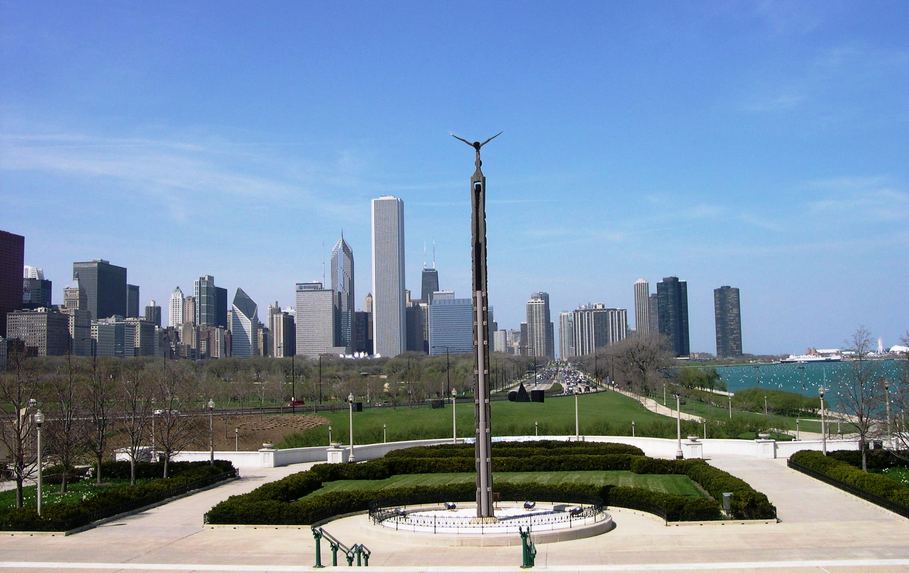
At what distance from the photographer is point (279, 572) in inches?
777

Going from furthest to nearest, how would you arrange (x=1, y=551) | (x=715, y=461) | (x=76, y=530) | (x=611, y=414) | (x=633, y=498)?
(x=611, y=414), (x=715, y=461), (x=633, y=498), (x=76, y=530), (x=1, y=551)

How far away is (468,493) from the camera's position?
31.3m

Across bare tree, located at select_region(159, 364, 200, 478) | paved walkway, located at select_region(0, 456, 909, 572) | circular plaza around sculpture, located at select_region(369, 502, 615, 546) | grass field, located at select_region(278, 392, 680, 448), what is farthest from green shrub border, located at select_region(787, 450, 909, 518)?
bare tree, located at select_region(159, 364, 200, 478)

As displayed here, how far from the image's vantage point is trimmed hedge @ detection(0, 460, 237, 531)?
88.1 feet

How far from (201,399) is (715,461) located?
59386 mm

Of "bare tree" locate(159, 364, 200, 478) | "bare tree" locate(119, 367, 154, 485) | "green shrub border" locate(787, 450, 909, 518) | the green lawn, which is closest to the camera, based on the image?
"green shrub border" locate(787, 450, 909, 518)

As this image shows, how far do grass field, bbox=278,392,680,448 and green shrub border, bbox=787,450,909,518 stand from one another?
17113 mm

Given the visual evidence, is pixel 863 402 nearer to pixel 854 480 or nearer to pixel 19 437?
pixel 854 480

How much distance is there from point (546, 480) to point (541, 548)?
579 inches

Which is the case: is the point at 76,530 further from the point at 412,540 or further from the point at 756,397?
the point at 756,397

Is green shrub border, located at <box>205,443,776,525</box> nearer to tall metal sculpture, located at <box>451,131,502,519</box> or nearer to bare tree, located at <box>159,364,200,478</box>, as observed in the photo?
tall metal sculpture, located at <box>451,131,502,519</box>

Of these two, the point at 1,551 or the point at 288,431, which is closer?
the point at 1,551

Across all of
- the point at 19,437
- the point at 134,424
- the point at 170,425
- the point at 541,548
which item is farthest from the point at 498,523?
the point at 134,424

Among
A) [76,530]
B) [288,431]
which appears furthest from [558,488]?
[288,431]
